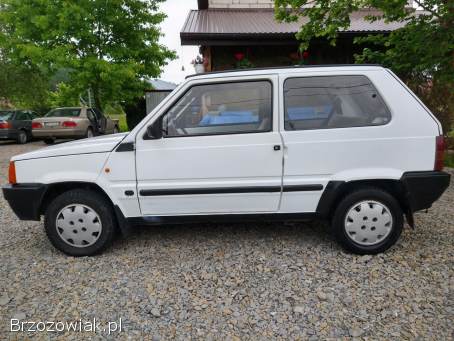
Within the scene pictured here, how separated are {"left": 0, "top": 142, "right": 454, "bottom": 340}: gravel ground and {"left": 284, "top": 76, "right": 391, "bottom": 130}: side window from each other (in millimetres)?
1317

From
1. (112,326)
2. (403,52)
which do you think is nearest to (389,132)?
(112,326)

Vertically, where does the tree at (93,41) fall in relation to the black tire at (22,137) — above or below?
above

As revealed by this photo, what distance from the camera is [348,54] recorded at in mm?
9992

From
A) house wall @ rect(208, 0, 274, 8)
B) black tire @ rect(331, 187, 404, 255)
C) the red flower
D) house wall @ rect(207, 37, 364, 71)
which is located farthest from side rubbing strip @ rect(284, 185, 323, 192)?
house wall @ rect(208, 0, 274, 8)

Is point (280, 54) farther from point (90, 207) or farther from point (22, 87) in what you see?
point (22, 87)

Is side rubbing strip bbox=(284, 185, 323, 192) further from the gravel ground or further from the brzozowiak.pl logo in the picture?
the brzozowiak.pl logo

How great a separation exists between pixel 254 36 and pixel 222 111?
21.4 ft

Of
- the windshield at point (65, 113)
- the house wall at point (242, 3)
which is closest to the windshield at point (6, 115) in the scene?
the windshield at point (65, 113)

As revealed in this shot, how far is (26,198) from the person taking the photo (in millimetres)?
3100

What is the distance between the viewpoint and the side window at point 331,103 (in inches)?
118

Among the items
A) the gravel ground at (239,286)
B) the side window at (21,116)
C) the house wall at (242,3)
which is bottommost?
the gravel ground at (239,286)

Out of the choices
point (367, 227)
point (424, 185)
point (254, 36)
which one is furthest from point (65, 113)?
point (424, 185)

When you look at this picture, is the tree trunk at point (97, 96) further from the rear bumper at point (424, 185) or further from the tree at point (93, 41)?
the rear bumper at point (424, 185)

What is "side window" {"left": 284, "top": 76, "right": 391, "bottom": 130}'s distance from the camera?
118 inches
